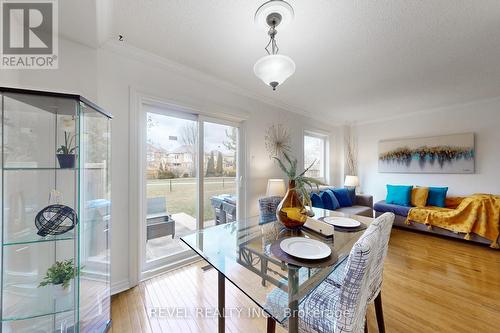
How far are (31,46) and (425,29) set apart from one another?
314cm

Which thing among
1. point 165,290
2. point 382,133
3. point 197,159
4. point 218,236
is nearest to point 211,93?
point 197,159

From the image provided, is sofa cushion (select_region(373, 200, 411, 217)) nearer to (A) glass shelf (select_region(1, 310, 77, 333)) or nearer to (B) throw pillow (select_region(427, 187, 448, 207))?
(B) throw pillow (select_region(427, 187, 448, 207))

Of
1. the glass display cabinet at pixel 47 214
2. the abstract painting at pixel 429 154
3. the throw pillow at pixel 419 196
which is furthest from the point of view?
the throw pillow at pixel 419 196

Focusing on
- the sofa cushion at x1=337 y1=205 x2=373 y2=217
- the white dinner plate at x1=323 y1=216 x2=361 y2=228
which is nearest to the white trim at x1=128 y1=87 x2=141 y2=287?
the white dinner plate at x1=323 y1=216 x2=361 y2=228

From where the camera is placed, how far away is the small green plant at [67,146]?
1.25m

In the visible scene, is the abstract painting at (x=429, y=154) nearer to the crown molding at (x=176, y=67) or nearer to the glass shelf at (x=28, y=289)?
the crown molding at (x=176, y=67)

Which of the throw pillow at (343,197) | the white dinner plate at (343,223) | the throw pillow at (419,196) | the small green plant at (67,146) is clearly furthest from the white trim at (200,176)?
the throw pillow at (419,196)

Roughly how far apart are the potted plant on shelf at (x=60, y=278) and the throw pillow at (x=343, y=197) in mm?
3685

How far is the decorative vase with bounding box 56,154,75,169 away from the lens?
1242mm

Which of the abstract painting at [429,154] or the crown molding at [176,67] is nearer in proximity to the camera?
the crown molding at [176,67]

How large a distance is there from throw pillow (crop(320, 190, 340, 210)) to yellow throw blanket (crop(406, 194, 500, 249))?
1548 mm

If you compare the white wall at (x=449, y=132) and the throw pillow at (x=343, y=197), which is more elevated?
the white wall at (x=449, y=132)

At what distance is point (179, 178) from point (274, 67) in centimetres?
174

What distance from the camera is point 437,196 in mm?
3637
